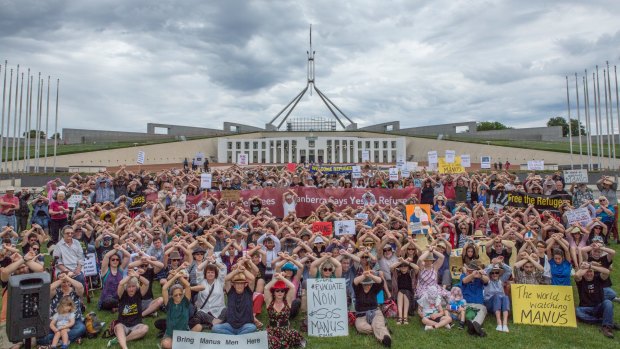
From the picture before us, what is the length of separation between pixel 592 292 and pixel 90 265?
971 cm

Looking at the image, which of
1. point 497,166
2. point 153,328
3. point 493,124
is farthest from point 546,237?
point 493,124

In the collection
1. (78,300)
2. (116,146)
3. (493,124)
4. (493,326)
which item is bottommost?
(493,326)

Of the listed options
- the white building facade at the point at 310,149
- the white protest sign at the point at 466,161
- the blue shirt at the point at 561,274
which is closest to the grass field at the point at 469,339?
the blue shirt at the point at 561,274

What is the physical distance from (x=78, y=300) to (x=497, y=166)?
1766 inches

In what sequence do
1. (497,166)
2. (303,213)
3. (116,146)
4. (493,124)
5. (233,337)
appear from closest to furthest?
(233,337)
(303,213)
(497,166)
(116,146)
(493,124)

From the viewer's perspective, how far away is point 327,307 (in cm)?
761

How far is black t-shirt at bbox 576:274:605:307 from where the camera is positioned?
25.8 feet

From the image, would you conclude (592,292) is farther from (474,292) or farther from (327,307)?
(327,307)

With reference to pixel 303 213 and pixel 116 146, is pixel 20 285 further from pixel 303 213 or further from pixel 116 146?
pixel 116 146

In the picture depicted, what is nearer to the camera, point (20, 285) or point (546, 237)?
point (20, 285)

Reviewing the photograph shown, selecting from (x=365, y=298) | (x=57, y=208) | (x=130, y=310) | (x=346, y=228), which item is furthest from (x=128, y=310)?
(x=57, y=208)

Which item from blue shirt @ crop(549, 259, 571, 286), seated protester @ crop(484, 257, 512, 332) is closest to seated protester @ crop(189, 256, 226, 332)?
seated protester @ crop(484, 257, 512, 332)

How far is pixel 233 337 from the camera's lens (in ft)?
21.6

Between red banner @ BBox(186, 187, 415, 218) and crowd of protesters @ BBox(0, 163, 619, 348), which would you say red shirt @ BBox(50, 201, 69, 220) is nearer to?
crowd of protesters @ BBox(0, 163, 619, 348)
